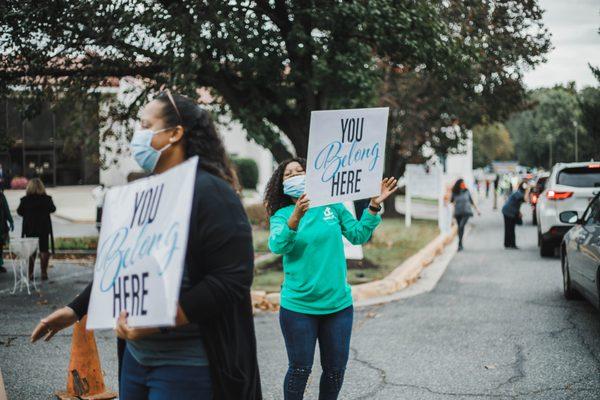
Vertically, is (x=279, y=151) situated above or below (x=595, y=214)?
above

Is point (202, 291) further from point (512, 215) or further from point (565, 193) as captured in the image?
point (512, 215)

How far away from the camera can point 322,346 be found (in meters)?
4.40

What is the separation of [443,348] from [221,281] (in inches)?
206

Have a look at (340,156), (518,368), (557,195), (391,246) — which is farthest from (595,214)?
(391,246)

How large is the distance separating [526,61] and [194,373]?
20.3 meters

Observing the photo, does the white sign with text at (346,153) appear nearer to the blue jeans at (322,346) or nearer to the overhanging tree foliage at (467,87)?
the blue jeans at (322,346)

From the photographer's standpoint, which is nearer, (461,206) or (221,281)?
(221,281)

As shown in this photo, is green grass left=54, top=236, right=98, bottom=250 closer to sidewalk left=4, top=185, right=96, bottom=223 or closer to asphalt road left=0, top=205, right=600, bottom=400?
asphalt road left=0, top=205, right=600, bottom=400

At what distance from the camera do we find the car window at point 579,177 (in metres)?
14.8

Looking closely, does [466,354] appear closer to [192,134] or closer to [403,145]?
[192,134]

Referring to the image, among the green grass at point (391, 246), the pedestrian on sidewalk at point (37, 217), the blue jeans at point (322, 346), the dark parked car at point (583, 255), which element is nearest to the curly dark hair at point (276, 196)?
the blue jeans at point (322, 346)

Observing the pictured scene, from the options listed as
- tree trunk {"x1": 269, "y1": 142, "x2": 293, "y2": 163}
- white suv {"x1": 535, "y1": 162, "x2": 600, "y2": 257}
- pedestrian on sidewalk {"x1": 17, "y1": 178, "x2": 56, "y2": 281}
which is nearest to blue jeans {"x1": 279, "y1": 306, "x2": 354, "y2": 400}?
tree trunk {"x1": 269, "y1": 142, "x2": 293, "y2": 163}

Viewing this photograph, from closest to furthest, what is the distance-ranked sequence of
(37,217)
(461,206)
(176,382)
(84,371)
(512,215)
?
1. (176,382)
2. (84,371)
3. (37,217)
4. (512,215)
5. (461,206)

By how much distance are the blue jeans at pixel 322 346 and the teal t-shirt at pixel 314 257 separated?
6 centimetres
